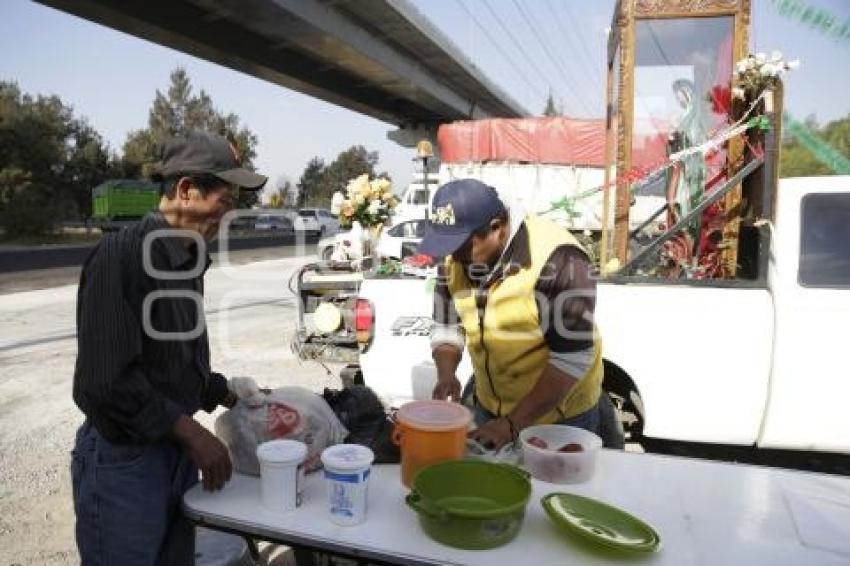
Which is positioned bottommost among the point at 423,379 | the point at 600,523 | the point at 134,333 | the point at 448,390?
the point at 423,379

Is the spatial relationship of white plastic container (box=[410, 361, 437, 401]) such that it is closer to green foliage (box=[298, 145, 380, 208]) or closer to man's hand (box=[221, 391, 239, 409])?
man's hand (box=[221, 391, 239, 409])

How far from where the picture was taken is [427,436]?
1891mm

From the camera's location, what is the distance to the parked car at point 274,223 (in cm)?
4025

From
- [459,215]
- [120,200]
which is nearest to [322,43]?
[120,200]

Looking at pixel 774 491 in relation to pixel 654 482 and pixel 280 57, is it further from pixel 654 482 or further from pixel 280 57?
pixel 280 57

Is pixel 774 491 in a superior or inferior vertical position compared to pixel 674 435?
superior

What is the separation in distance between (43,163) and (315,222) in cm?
1403

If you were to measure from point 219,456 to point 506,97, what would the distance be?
42010 millimetres

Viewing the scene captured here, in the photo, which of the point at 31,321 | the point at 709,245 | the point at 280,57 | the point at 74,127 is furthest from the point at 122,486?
the point at 74,127

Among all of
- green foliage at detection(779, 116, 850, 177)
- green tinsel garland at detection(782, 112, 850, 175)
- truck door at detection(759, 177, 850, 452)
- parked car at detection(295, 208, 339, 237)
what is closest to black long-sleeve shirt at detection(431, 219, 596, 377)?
truck door at detection(759, 177, 850, 452)

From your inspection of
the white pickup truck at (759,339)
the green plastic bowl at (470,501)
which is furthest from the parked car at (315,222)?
the green plastic bowl at (470,501)

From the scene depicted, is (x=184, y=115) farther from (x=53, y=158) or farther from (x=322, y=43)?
(x=322, y=43)

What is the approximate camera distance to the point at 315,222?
3550 cm

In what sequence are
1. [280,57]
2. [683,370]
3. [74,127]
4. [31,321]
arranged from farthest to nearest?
[74,127] < [280,57] < [31,321] < [683,370]
